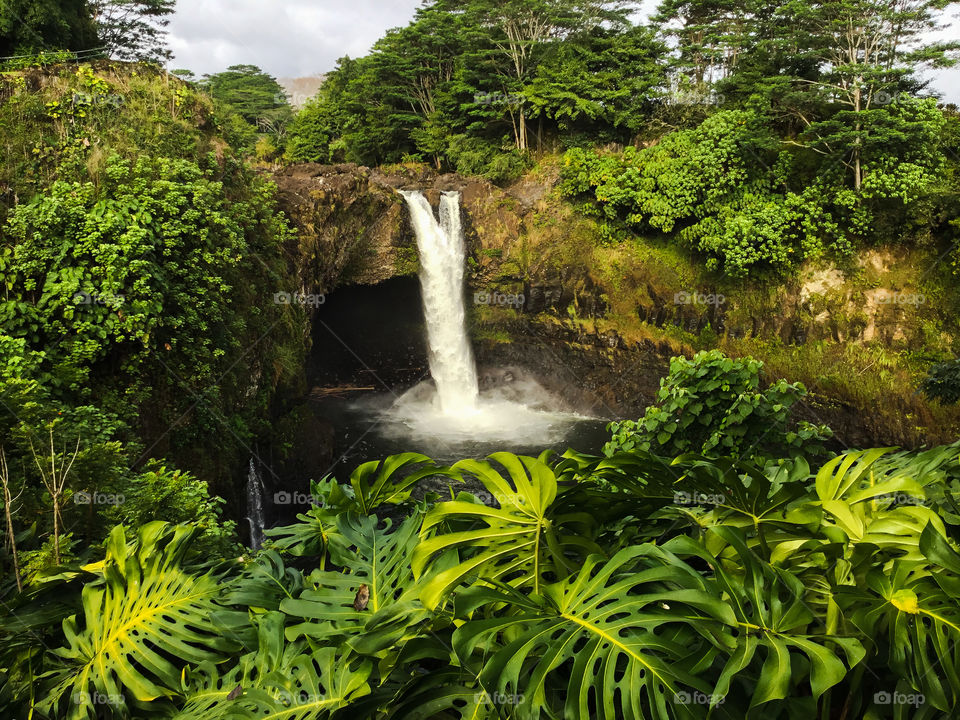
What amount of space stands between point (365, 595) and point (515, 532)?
340mm

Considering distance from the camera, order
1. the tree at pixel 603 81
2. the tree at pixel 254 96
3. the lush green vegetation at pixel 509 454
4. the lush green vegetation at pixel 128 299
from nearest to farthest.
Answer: the lush green vegetation at pixel 509 454, the lush green vegetation at pixel 128 299, the tree at pixel 603 81, the tree at pixel 254 96

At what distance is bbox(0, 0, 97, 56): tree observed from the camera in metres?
8.05

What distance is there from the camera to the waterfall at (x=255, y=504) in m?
7.43

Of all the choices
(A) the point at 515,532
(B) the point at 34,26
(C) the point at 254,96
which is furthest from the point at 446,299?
(C) the point at 254,96

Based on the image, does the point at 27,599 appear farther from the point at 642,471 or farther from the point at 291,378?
the point at 291,378

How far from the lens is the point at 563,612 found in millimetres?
946

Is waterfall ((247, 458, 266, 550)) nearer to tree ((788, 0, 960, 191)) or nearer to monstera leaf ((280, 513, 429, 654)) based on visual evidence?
monstera leaf ((280, 513, 429, 654))

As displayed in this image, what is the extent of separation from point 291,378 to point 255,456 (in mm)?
1561

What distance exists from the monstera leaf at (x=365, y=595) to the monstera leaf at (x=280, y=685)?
0.04m

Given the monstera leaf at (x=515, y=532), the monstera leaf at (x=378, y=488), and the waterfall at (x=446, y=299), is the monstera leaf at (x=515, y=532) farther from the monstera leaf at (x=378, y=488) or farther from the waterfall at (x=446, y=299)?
the waterfall at (x=446, y=299)

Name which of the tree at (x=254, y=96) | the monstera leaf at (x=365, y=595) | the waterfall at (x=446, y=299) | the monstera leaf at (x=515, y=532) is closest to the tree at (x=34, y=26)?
the waterfall at (x=446, y=299)

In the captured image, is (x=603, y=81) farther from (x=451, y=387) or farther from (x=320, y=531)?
(x=320, y=531)

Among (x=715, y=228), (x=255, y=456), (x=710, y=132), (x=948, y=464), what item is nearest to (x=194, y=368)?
(x=255, y=456)

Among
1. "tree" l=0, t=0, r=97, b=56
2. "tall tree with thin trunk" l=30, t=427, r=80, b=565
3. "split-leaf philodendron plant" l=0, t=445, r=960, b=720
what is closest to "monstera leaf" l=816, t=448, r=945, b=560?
"split-leaf philodendron plant" l=0, t=445, r=960, b=720
